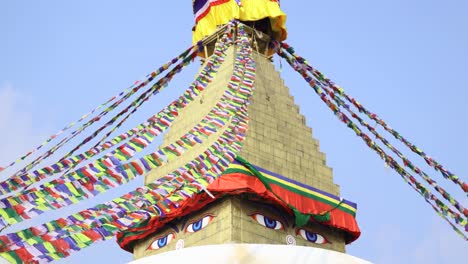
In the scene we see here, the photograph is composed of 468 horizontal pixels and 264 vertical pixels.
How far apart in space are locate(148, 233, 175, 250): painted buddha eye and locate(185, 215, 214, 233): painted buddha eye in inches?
16.5

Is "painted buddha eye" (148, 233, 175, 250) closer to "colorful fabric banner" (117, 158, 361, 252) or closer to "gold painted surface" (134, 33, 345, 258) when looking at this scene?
"gold painted surface" (134, 33, 345, 258)

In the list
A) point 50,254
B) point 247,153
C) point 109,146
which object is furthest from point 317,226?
point 50,254

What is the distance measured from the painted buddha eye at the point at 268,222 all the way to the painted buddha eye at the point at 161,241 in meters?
1.74

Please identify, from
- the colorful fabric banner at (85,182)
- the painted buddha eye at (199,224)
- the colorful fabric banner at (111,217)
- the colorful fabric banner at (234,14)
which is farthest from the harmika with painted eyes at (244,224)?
the colorful fabric banner at (234,14)

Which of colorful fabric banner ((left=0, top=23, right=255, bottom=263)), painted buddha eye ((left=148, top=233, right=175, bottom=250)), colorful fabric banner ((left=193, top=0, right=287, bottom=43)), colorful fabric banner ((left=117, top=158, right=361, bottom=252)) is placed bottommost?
colorful fabric banner ((left=0, top=23, right=255, bottom=263))

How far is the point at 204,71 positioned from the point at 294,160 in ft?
8.65

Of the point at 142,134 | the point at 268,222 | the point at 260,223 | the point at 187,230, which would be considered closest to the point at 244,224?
the point at 260,223

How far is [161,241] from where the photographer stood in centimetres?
1430

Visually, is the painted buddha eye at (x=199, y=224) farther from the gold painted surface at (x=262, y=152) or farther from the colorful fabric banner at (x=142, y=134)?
the colorful fabric banner at (x=142, y=134)

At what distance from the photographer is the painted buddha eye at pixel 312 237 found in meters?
14.1

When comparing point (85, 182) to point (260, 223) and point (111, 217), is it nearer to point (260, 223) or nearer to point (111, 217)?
point (111, 217)

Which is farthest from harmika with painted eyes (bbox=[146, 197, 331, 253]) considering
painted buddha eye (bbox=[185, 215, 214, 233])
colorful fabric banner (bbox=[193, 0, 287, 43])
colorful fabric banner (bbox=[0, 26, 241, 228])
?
colorful fabric banner (bbox=[193, 0, 287, 43])

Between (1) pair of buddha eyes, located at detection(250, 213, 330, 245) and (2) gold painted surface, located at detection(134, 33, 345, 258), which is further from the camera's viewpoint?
(1) pair of buddha eyes, located at detection(250, 213, 330, 245)

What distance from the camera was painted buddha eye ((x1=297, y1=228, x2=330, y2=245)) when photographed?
14.1 metres
